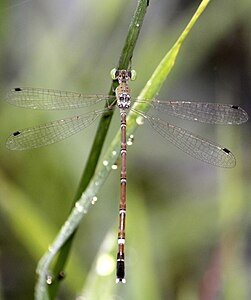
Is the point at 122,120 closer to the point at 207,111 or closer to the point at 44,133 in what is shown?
the point at 44,133

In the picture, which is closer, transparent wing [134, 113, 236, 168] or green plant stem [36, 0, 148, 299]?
green plant stem [36, 0, 148, 299]

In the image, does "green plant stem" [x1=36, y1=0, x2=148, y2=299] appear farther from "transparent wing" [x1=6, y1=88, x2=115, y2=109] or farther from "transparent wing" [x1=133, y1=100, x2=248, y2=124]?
"transparent wing" [x1=133, y1=100, x2=248, y2=124]

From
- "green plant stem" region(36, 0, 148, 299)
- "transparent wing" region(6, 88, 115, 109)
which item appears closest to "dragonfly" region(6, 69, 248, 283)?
"transparent wing" region(6, 88, 115, 109)

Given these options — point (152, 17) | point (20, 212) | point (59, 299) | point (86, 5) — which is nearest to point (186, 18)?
point (152, 17)

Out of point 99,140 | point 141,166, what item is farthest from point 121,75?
point 141,166

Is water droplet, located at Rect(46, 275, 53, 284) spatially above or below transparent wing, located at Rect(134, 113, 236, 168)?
below

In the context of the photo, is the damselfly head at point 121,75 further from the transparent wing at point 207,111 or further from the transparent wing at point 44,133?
the transparent wing at point 207,111

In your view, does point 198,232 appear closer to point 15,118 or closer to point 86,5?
point 15,118
